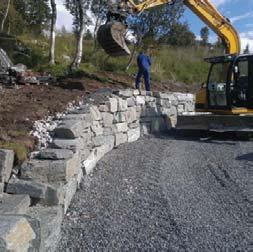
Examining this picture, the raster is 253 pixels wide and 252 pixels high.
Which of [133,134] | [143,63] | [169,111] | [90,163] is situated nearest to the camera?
[90,163]

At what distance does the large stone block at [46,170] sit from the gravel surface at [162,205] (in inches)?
18.4

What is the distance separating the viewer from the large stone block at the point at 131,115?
35.5ft

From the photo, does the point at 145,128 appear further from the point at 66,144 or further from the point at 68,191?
the point at 68,191

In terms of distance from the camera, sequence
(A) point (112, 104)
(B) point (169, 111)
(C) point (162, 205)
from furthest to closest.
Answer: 1. (B) point (169, 111)
2. (A) point (112, 104)
3. (C) point (162, 205)

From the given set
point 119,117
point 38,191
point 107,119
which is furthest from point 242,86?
point 38,191

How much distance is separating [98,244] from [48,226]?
1.86ft

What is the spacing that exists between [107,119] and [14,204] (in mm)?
4929

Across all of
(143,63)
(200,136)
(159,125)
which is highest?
(143,63)

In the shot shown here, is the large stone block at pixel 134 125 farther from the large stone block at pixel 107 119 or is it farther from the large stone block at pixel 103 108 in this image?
the large stone block at pixel 103 108

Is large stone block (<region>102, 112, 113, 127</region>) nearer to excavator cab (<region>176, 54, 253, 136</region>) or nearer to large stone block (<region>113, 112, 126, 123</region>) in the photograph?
large stone block (<region>113, 112, 126, 123</region>)

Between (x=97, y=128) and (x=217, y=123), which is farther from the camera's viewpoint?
(x=217, y=123)

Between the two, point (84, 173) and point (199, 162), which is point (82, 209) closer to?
point (84, 173)

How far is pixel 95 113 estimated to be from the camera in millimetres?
8898

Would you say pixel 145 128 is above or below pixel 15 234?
below
